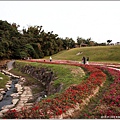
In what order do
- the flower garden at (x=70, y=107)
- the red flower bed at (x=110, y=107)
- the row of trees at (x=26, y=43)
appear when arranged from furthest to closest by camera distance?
the row of trees at (x=26, y=43), the flower garden at (x=70, y=107), the red flower bed at (x=110, y=107)

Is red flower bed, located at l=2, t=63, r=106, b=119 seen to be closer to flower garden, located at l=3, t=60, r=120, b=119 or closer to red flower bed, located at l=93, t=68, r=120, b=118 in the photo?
flower garden, located at l=3, t=60, r=120, b=119

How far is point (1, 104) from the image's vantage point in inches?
650

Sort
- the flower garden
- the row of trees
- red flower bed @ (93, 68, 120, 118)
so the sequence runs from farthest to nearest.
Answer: the row of trees
the flower garden
red flower bed @ (93, 68, 120, 118)

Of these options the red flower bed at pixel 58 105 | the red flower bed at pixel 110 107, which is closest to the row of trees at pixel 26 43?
the red flower bed at pixel 58 105

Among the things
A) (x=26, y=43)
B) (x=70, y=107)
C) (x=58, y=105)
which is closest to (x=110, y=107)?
(x=70, y=107)

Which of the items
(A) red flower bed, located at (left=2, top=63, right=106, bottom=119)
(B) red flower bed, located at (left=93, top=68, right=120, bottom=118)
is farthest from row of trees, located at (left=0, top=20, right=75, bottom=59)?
(B) red flower bed, located at (left=93, top=68, right=120, bottom=118)

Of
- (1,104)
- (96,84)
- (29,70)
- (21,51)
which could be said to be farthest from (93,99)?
(21,51)

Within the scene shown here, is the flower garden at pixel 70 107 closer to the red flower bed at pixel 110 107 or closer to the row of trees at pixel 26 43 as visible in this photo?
the red flower bed at pixel 110 107

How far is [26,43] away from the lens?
6631cm

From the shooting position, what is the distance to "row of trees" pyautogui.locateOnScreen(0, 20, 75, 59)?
57.3 meters

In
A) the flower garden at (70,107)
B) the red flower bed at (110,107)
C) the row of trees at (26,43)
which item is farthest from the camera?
the row of trees at (26,43)

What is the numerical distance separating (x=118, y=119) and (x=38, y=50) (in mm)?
61916

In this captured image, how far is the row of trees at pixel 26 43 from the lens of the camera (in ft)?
188

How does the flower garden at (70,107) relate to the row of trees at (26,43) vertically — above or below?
below
